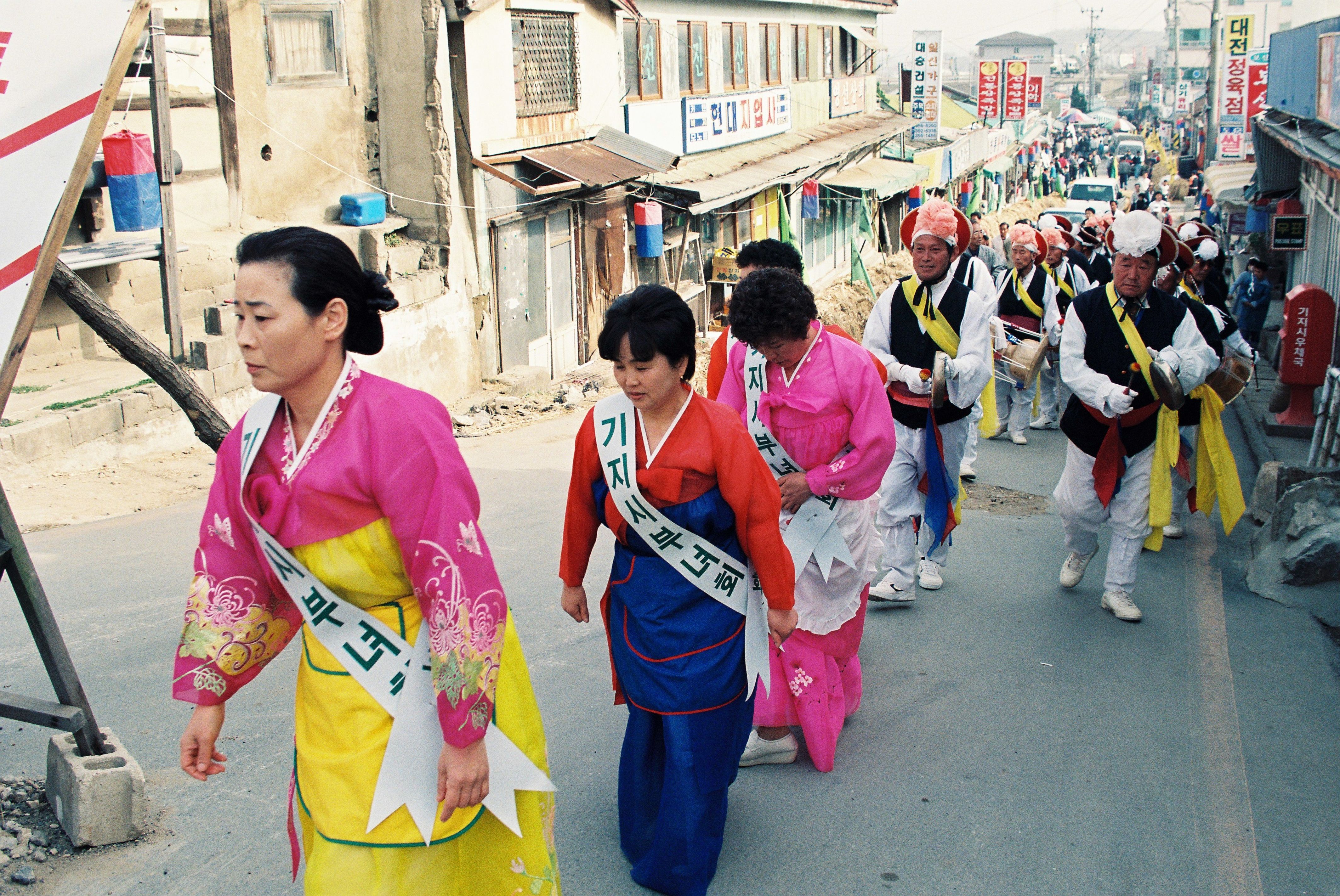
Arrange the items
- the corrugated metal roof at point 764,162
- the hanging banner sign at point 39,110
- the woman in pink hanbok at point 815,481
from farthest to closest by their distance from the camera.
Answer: the corrugated metal roof at point 764,162, the woman in pink hanbok at point 815,481, the hanging banner sign at point 39,110

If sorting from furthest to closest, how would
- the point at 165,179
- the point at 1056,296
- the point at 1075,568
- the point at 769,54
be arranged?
1. the point at 769,54
2. the point at 1056,296
3. the point at 165,179
4. the point at 1075,568

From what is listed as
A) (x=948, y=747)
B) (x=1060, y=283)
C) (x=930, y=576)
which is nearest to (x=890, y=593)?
(x=930, y=576)

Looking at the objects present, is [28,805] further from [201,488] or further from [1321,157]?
[1321,157]

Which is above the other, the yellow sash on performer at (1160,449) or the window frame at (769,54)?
the window frame at (769,54)

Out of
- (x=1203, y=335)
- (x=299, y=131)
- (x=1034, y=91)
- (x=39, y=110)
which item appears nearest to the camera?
(x=39, y=110)

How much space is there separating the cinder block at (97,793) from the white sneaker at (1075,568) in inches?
183

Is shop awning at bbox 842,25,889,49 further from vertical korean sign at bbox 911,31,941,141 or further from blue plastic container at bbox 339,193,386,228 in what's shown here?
blue plastic container at bbox 339,193,386,228

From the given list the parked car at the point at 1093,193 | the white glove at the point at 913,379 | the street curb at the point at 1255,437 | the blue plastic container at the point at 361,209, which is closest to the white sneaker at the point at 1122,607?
the white glove at the point at 913,379

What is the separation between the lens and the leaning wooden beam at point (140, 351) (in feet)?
13.3

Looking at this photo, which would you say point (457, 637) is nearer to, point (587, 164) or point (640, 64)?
→ point (587, 164)

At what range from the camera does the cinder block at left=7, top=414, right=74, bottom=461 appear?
7645mm

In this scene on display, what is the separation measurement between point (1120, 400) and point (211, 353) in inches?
271

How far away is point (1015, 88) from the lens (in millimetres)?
39906

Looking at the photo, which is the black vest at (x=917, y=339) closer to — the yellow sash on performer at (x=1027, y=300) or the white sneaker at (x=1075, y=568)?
the white sneaker at (x=1075, y=568)
